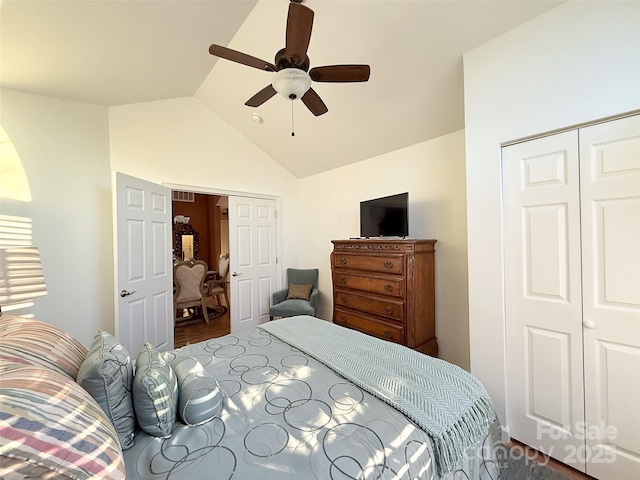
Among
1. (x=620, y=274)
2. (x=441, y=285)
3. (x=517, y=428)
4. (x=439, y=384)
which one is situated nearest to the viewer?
(x=439, y=384)

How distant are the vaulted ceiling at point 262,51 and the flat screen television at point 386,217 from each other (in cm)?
72

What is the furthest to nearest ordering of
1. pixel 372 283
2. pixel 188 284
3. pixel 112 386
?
pixel 188 284, pixel 372 283, pixel 112 386

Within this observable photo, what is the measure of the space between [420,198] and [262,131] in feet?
7.54

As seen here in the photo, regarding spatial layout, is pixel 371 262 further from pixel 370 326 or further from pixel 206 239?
pixel 206 239

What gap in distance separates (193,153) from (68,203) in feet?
4.76

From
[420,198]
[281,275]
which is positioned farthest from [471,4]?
[281,275]

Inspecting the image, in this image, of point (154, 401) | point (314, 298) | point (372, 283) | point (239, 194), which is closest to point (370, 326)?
point (372, 283)

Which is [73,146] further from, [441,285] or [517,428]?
[517,428]

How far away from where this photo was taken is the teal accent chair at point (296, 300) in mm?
3697

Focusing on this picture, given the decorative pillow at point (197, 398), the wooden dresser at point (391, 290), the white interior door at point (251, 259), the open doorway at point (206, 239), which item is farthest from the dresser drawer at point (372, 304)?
the open doorway at point (206, 239)

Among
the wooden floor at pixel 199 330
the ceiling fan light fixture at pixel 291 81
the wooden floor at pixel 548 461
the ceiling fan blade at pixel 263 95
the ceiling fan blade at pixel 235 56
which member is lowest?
the wooden floor at pixel 548 461

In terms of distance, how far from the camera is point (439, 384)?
125cm

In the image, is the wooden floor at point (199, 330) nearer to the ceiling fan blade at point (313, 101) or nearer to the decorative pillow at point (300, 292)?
the decorative pillow at point (300, 292)

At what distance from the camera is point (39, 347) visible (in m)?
0.98
